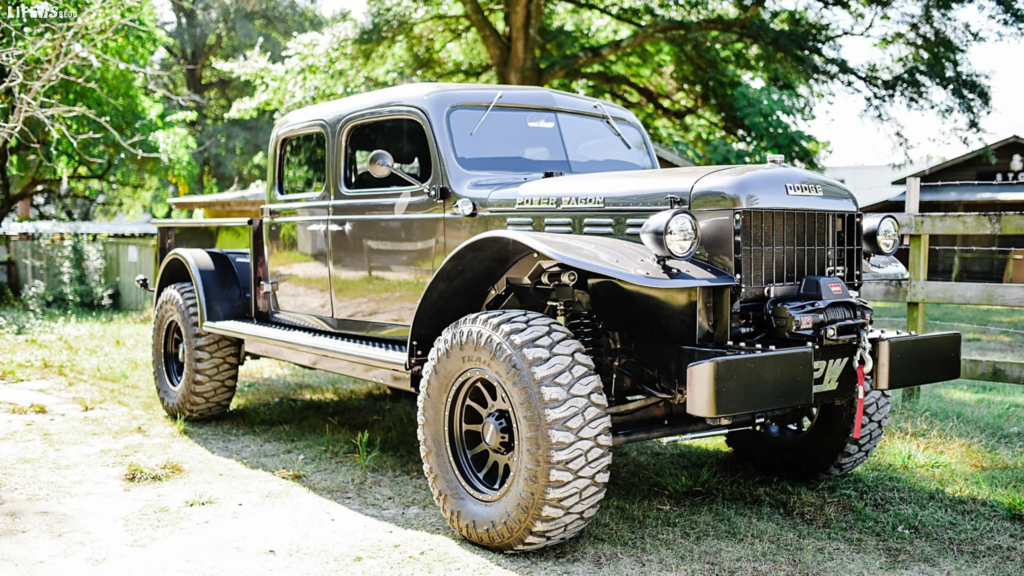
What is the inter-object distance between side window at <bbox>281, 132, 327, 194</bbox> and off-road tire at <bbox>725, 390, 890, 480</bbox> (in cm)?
283

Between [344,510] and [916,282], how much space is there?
4.05m

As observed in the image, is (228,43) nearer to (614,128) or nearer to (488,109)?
(614,128)

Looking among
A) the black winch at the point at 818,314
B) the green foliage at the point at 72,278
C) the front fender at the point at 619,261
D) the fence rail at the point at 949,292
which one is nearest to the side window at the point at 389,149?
the front fender at the point at 619,261

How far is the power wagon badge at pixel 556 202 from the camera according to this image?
13.0 ft

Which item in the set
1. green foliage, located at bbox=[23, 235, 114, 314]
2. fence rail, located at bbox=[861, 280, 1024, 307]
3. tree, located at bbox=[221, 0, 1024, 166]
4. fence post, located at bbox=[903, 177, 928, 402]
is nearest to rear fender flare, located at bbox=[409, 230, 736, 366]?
fence rail, located at bbox=[861, 280, 1024, 307]

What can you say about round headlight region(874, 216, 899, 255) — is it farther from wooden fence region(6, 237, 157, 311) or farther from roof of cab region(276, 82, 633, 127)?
wooden fence region(6, 237, 157, 311)

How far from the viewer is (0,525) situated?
391cm

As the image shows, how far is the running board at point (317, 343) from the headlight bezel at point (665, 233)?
145cm

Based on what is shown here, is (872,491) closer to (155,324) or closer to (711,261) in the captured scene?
(711,261)

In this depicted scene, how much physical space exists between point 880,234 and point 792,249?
23.8 inches

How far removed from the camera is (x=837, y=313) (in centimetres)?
362

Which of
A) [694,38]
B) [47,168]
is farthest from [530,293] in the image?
[47,168]

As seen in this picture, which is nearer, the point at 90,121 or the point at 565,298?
the point at 565,298

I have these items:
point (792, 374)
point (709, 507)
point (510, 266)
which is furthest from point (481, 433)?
point (792, 374)
